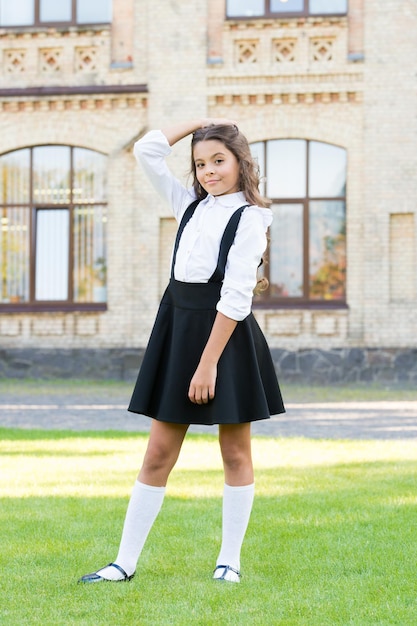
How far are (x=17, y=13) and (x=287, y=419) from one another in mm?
11159

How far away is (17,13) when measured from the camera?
66.3ft

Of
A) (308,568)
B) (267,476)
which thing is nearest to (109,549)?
(308,568)

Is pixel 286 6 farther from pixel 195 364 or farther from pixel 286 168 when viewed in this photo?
pixel 195 364

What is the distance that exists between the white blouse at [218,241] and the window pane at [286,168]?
49.1 ft

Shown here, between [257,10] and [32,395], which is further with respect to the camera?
[257,10]

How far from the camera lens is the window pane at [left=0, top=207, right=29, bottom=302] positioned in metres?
20.2

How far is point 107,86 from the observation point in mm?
19609

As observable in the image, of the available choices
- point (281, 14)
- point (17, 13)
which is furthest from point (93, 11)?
point (281, 14)

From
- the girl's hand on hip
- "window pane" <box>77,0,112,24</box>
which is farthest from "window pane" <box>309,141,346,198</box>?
the girl's hand on hip

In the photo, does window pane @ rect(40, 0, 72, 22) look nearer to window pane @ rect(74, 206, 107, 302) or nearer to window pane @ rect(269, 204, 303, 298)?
window pane @ rect(74, 206, 107, 302)

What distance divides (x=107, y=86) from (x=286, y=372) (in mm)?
6080

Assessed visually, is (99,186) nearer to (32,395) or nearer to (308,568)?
(32,395)

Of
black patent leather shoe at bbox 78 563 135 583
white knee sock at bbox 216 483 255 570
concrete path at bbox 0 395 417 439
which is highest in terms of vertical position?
white knee sock at bbox 216 483 255 570

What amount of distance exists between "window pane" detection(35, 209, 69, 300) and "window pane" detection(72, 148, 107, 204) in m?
0.48
